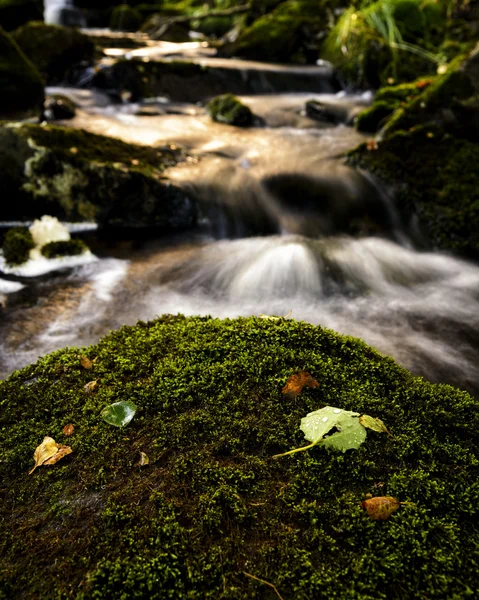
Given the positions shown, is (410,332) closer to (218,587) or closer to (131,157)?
(218,587)

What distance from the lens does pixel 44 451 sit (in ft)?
5.73

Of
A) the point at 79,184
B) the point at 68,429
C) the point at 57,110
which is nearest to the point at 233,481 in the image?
the point at 68,429

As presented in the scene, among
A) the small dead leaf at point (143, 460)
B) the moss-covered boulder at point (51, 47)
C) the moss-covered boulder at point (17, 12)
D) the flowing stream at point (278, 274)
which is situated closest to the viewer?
the small dead leaf at point (143, 460)

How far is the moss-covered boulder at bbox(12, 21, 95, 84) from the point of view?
11.2 meters

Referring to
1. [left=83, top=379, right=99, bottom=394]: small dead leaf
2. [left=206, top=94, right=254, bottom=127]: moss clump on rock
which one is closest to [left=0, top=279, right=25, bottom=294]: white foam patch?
[left=83, top=379, right=99, bottom=394]: small dead leaf

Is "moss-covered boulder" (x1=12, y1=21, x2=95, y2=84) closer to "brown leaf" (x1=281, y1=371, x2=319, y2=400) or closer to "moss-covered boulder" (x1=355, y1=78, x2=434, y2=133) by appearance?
"moss-covered boulder" (x1=355, y1=78, x2=434, y2=133)

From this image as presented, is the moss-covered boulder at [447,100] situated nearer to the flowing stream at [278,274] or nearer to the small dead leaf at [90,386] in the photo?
the flowing stream at [278,274]

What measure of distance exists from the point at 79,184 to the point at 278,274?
301 centimetres

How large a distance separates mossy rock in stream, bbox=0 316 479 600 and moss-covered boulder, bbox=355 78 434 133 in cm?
738

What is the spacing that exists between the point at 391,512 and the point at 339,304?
3.19m

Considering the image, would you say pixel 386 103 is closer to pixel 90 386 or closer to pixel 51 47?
pixel 90 386

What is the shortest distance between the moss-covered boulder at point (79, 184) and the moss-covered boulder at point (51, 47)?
7.36m

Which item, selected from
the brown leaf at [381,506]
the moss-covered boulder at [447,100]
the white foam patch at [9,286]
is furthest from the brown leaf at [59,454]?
the moss-covered boulder at [447,100]

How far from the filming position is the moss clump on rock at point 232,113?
9.48 meters
